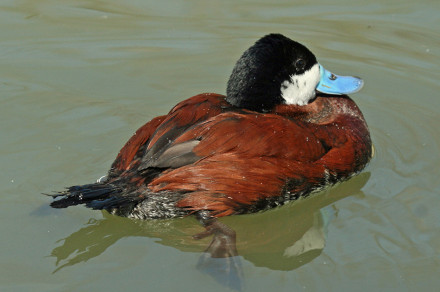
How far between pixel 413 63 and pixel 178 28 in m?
2.45

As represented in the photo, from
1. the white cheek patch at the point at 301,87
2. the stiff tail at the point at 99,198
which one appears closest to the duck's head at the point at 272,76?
the white cheek patch at the point at 301,87

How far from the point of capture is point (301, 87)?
499 centimetres

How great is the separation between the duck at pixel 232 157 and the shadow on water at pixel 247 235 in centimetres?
12

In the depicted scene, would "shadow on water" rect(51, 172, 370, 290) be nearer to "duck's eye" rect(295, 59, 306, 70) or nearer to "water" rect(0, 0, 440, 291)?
"water" rect(0, 0, 440, 291)

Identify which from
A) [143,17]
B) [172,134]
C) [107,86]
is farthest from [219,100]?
[143,17]

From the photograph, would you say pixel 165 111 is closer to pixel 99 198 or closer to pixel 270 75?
pixel 270 75

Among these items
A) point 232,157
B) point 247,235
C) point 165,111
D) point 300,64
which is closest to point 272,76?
point 300,64

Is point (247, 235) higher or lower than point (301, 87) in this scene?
lower

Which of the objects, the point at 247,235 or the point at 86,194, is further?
the point at 247,235

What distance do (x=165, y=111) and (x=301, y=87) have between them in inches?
55.6

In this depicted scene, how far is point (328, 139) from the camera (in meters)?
4.66

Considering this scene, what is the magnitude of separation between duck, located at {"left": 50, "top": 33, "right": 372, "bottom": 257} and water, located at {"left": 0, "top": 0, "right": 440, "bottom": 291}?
8.1 inches

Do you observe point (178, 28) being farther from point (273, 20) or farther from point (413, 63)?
point (413, 63)

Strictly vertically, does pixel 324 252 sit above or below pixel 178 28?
below
